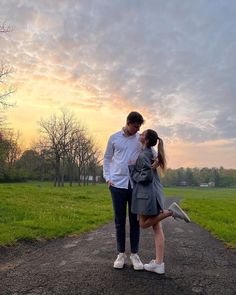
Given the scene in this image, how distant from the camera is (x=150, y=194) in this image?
5762 millimetres

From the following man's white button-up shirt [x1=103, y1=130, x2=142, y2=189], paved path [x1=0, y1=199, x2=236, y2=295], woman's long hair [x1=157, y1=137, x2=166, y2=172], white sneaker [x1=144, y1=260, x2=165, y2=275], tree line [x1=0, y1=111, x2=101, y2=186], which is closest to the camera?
paved path [x1=0, y1=199, x2=236, y2=295]

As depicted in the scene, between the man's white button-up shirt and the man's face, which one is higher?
the man's face

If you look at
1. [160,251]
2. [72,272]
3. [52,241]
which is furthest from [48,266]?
[52,241]

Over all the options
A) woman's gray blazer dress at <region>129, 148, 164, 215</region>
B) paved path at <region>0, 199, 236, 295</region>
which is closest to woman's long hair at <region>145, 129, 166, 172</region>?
woman's gray blazer dress at <region>129, 148, 164, 215</region>

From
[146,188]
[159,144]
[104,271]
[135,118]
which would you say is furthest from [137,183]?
[104,271]

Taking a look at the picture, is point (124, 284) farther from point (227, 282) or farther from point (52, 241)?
point (52, 241)

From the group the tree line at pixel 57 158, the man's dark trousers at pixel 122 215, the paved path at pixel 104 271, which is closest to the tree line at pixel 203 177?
the tree line at pixel 57 158

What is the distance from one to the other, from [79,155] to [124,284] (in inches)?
2805

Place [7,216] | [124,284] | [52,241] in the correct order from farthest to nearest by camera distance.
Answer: [7,216] → [52,241] → [124,284]

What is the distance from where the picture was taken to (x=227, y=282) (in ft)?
18.1

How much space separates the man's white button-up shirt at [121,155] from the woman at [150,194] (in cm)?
15

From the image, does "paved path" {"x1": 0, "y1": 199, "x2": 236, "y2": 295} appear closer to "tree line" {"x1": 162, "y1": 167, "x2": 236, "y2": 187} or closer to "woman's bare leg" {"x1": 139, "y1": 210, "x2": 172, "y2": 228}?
"woman's bare leg" {"x1": 139, "y1": 210, "x2": 172, "y2": 228}

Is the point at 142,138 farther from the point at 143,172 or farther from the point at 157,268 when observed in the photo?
the point at 157,268

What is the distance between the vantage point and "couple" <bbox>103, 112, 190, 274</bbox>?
5793mm
